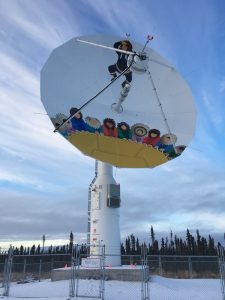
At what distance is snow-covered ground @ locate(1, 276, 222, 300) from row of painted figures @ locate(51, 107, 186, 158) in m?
→ 9.47

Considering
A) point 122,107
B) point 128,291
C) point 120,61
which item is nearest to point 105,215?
point 128,291

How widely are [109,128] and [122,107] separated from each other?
5.87ft

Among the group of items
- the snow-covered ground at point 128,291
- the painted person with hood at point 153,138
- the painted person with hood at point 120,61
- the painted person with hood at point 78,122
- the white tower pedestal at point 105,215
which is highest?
the painted person with hood at point 120,61

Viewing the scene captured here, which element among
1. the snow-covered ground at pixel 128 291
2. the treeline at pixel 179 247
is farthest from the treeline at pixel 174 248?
the snow-covered ground at pixel 128 291

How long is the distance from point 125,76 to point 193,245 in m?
60.2

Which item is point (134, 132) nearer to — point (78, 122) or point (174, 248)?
point (78, 122)

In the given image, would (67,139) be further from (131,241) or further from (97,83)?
(131,241)

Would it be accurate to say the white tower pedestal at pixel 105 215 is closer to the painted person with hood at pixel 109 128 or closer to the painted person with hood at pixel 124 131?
the painted person with hood at pixel 124 131

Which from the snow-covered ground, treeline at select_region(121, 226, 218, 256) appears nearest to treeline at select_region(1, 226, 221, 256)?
treeline at select_region(121, 226, 218, 256)

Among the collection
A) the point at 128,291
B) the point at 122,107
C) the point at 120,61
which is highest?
the point at 120,61

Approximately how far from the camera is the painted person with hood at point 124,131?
25.9 m

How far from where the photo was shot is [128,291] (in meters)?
22.7

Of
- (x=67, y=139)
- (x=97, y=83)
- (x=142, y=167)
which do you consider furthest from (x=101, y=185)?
(x=97, y=83)

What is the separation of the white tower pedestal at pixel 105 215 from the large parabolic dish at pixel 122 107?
2.87 metres
